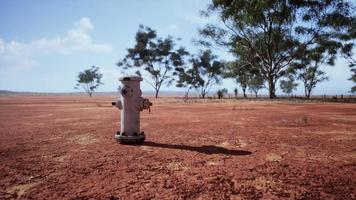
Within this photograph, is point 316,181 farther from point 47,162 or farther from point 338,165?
point 47,162

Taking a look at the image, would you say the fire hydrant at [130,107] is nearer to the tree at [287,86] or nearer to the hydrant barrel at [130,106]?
the hydrant barrel at [130,106]

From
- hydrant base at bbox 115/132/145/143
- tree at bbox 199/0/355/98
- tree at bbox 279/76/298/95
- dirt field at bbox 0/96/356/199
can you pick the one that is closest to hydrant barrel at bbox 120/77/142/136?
hydrant base at bbox 115/132/145/143

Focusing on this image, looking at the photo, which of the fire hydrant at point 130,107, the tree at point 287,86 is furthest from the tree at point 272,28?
the tree at point 287,86

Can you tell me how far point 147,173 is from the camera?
4.25 meters

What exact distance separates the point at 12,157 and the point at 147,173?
273 centimetres

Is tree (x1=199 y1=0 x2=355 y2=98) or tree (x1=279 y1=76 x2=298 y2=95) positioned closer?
tree (x1=199 y1=0 x2=355 y2=98)

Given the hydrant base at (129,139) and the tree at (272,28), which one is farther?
the tree at (272,28)

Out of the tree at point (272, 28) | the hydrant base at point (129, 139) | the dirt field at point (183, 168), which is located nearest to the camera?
the dirt field at point (183, 168)

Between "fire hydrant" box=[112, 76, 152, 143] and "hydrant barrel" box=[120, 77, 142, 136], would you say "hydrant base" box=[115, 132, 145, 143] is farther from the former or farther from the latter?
"hydrant barrel" box=[120, 77, 142, 136]

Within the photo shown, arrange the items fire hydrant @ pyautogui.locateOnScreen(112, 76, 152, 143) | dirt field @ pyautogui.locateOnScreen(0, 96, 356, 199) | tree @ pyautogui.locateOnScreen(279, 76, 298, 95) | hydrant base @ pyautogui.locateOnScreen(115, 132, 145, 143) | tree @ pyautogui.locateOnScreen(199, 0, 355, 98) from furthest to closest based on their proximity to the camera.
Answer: tree @ pyautogui.locateOnScreen(279, 76, 298, 95), tree @ pyautogui.locateOnScreen(199, 0, 355, 98), fire hydrant @ pyautogui.locateOnScreen(112, 76, 152, 143), hydrant base @ pyautogui.locateOnScreen(115, 132, 145, 143), dirt field @ pyautogui.locateOnScreen(0, 96, 356, 199)

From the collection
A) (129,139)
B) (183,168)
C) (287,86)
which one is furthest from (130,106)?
(287,86)

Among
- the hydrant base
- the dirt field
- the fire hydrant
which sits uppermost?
the fire hydrant

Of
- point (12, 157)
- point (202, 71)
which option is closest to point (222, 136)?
point (12, 157)

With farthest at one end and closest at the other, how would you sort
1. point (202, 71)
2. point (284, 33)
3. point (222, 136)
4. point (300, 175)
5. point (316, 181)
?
point (202, 71)
point (284, 33)
point (222, 136)
point (300, 175)
point (316, 181)
